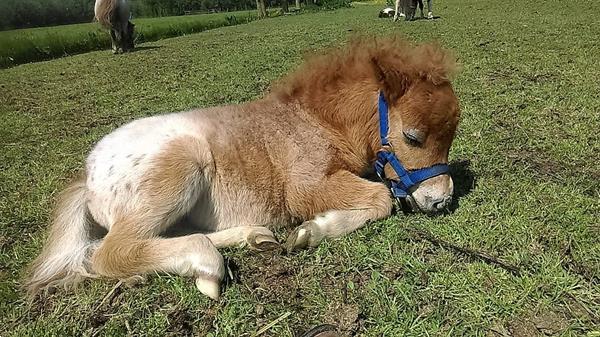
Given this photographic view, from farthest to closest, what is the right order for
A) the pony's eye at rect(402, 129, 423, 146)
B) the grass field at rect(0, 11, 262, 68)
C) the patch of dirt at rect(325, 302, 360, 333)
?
the grass field at rect(0, 11, 262, 68), the pony's eye at rect(402, 129, 423, 146), the patch of dirt at rect(325, 302, 360, 333)

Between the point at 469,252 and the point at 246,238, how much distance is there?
141 centimetres

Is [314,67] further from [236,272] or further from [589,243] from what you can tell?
[589,243]

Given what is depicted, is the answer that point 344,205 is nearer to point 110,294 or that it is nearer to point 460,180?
point 460,180

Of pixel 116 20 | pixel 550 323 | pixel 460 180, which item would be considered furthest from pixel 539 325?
pixel 116 20

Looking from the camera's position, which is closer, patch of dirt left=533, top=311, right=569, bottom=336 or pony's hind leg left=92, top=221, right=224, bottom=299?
patch of dirt left=533, top=311, right=569, bottom=336

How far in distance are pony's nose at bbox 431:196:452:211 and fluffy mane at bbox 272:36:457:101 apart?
2.74 ft

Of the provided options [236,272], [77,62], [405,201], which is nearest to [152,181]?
[236,272]

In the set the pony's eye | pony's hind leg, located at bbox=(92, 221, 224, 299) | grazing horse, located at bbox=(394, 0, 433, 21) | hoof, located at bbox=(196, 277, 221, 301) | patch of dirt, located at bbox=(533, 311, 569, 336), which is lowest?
grazing horse, located at bbox=(394, 0, 433, 21)

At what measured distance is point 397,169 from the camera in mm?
3535

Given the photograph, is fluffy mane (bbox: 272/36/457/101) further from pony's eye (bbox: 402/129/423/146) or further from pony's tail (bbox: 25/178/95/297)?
pony's tail (bbox: 25/178/95/297)

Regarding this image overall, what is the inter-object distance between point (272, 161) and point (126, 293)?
1.34 m

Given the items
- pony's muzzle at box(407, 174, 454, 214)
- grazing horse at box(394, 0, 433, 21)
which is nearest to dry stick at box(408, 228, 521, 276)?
pony's muzzle at box(407, 174, 454, 214)

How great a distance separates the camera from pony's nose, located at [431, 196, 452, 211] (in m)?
3.37

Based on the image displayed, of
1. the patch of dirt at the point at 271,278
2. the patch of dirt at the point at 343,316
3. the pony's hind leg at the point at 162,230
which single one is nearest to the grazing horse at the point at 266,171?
the pony's hind leg at the point at 162,230
